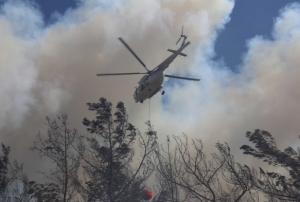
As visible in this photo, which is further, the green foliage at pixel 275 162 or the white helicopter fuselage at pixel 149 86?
the white helicopter fuselage at pixel 149 86

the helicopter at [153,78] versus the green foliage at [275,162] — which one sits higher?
the helicopter at [153,78]

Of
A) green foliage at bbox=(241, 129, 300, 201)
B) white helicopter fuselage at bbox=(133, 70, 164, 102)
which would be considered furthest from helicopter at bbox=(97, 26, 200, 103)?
green foliage at bbox=(241, 129, 300, 201)

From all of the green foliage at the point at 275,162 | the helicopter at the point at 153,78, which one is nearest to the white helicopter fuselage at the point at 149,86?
the helicopter at the point at 153,78

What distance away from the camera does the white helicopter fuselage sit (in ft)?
113

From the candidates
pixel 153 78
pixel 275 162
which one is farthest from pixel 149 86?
pixel 275 162

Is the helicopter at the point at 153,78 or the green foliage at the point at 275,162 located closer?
the green foliage at the point at 275,162

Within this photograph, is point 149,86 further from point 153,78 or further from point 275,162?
point 275,162

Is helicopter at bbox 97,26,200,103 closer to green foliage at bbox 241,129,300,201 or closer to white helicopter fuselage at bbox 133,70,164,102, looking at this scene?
white helicopter fuselage at bbox 133,70,164,102

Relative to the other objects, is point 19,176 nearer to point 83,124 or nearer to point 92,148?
point 92,148

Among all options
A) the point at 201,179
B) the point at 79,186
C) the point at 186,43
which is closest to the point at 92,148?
the point at 79,186

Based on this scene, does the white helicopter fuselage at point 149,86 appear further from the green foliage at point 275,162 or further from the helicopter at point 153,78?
the green foliage at point 275,162

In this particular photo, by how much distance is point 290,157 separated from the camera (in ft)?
59.4

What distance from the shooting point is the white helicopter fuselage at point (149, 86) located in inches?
1362

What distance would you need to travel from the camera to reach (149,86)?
35844 millimetres
